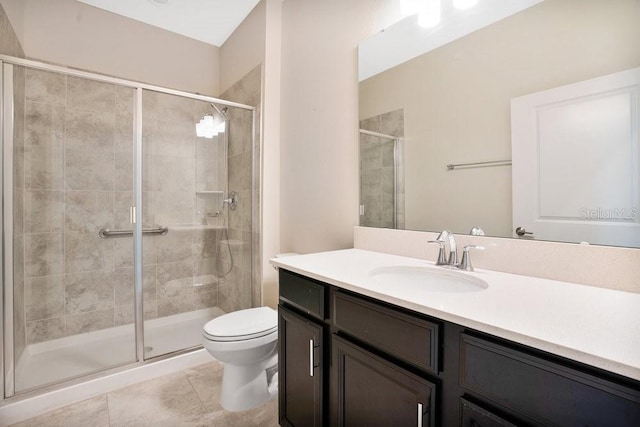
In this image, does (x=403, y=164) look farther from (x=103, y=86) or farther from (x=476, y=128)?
(x=103, y=86)

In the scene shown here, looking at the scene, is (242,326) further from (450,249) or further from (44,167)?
(44,167)

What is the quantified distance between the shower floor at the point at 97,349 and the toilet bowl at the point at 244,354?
27.1 inches

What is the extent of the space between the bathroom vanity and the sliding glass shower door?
1554mm

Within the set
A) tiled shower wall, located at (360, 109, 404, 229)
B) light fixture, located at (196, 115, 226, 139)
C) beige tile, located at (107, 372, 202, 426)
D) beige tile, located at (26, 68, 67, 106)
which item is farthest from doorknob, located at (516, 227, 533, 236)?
beige tile, located at (26, 68, 67, 106)

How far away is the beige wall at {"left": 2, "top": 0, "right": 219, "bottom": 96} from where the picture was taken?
219cm

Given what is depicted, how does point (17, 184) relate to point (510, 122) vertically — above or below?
below

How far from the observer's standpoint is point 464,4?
1282 mm

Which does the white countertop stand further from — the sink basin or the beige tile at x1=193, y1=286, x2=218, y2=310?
the beige tile at x1=193, y1=286, x2=218, y2=310

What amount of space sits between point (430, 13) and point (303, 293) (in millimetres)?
1376

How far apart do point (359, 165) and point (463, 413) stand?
1260 mm

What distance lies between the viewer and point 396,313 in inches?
33.7

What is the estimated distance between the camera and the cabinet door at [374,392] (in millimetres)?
790

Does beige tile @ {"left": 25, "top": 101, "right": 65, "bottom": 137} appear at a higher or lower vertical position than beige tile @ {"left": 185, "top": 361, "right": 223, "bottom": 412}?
higher

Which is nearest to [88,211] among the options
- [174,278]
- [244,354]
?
[174,278]
